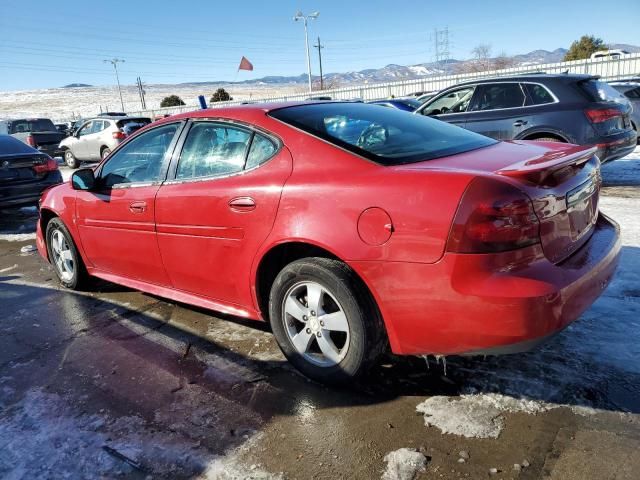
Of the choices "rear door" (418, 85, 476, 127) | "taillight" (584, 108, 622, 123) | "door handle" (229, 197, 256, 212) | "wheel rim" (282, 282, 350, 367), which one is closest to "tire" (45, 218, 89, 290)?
"door handle" (229, 197, 256, 212)

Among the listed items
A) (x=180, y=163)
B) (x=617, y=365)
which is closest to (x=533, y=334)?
(x=617, y=365)

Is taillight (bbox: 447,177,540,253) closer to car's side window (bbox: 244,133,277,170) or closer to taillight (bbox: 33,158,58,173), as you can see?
car's side window (bbox: 244,133,277,170)

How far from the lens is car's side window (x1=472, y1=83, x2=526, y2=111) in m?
7.32

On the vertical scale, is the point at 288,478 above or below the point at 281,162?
below

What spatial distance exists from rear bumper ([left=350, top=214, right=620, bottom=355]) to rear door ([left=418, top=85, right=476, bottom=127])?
578 cm

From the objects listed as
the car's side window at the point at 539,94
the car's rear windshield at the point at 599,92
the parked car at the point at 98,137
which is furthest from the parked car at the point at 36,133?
the car's rear windshield at the point at 599,92

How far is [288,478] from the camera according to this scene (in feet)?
7.01

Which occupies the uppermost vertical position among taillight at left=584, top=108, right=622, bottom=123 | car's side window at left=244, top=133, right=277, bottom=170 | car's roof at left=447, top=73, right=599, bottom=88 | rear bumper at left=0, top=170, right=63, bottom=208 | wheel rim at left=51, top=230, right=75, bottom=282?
car's roof at left=447, top=73, right=599, bottom=88

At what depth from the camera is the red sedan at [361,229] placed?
7.12 ft

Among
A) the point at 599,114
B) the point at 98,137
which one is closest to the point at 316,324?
the point at 599,114

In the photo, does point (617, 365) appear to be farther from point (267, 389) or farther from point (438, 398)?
point (267, 389)

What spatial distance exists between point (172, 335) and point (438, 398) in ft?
6.40

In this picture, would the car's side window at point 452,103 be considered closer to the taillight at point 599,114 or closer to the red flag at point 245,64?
the taillight at point 599,114

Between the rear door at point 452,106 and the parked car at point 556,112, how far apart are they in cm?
6
